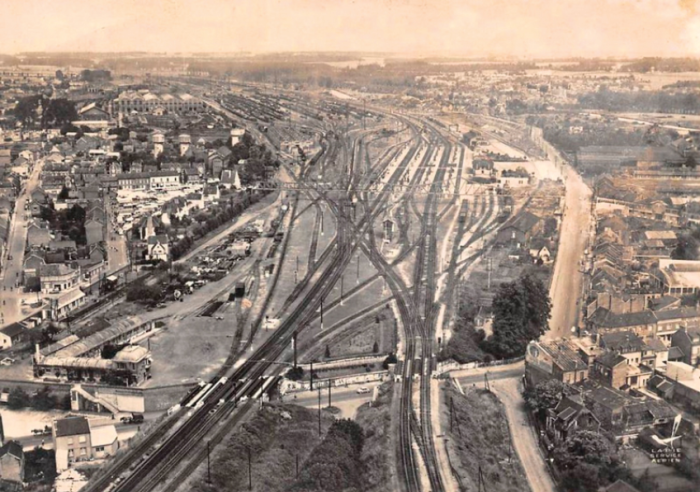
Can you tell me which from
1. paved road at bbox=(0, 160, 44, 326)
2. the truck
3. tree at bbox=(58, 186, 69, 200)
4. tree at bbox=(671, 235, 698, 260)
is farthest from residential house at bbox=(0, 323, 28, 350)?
tree at bbox=(671, 235, 698, 260)

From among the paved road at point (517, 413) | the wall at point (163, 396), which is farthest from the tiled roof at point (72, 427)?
the paved road at point (517, 413)

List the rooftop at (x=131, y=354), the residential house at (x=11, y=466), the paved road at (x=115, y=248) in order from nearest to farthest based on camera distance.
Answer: the residential house at (x=11, y=466), the rooftop at (x=131, y=354), the paved road at (x=115, y=248)

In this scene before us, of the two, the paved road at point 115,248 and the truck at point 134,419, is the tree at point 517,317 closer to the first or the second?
the truck at point 134,419

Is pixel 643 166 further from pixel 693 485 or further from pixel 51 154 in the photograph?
pixel 51 154

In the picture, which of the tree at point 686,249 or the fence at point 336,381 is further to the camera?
the tree at point 686,249

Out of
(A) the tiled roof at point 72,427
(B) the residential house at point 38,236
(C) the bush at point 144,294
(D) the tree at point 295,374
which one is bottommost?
(D) the tree at point 295,374

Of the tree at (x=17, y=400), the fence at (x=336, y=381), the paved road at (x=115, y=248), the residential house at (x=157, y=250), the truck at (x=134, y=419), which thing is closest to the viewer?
the truck at (x=134, y=419)

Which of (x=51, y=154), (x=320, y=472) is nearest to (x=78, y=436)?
(x=320, y=472)

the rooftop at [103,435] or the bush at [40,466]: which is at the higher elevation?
the rooftop at [103,435]
